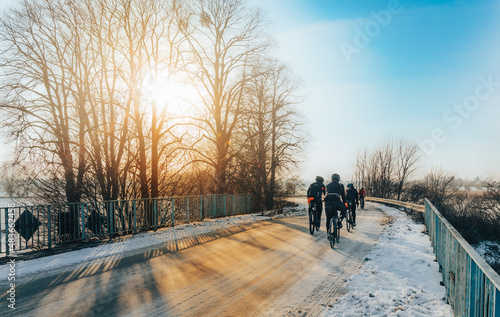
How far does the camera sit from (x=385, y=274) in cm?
609

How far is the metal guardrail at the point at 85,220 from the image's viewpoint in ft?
25.5

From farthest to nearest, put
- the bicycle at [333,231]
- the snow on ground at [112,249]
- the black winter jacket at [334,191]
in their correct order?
the black winter jacket at [334,191]
the bicycle at [333,231]
the snow on ground at [112,249]

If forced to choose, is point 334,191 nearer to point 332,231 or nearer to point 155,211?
point 332,231

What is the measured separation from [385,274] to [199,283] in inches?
146

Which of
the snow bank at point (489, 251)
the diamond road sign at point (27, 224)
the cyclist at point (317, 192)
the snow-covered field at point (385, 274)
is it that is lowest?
the snow bank at point (489, 251)

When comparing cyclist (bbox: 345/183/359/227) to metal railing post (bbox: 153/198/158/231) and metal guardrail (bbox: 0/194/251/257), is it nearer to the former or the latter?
metal guardrail (bbox: 0/194/251/257)

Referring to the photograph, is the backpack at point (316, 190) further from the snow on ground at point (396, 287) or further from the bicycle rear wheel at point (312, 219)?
the snow on ground at point (396, 287)

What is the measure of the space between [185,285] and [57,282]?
2.37 meters

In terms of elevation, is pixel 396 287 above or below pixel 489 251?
above

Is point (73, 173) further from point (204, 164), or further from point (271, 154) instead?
point (271, 154)

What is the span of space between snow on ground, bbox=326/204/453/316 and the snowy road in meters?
0.27

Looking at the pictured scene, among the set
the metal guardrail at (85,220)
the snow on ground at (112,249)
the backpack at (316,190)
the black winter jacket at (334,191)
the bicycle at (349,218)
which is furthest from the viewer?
the bicycle at (349,218)

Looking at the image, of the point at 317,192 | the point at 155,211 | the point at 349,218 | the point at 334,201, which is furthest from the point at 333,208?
the point at 155,211

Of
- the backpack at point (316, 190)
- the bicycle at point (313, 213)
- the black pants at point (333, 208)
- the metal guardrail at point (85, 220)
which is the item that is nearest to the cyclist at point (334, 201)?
the black pants at point (333, 208)
